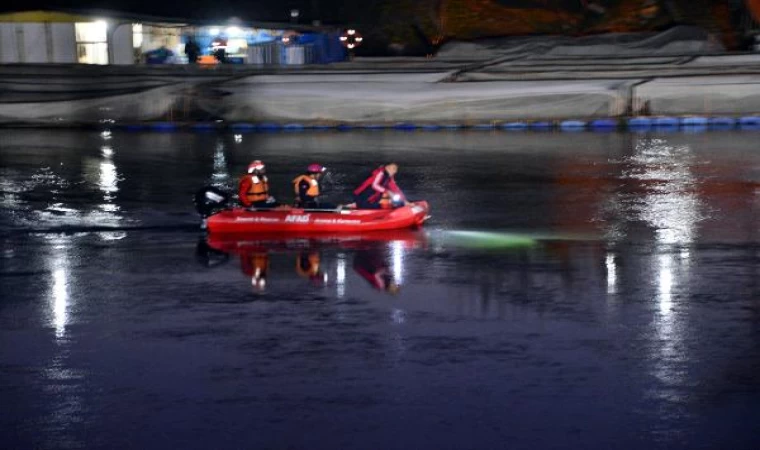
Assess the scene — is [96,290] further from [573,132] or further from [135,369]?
[573,132]

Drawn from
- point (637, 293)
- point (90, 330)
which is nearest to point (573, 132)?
point (637, 293)

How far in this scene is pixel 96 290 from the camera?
17891mm

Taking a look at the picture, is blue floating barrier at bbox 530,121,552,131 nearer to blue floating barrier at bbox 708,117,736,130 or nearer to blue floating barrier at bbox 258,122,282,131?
blue floating barrier at bbox 708,117,736,130

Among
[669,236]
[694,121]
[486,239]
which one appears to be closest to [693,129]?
[694,121]

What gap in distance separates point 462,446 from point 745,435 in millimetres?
2582

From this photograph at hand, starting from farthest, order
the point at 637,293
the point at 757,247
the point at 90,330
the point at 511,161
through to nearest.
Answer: the point at 511,161 < the point at 757,247 < the point at 637,293 < the point at 90,330

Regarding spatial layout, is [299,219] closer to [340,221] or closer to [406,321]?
[340,221]

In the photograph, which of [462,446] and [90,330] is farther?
[90,330]

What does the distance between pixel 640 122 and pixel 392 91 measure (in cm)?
802

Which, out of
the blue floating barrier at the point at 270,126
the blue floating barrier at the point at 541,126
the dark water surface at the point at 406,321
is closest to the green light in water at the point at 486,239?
the dark water surface at the point at 406,321

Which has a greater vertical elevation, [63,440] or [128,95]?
[128,95]

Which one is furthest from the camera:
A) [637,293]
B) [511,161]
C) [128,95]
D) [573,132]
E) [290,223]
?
[128,95]

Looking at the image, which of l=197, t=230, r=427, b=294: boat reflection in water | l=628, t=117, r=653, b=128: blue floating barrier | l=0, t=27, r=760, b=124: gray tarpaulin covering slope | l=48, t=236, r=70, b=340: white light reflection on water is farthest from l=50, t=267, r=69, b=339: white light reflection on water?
l=628, t=117, r=653, b=128: blue floating barrier

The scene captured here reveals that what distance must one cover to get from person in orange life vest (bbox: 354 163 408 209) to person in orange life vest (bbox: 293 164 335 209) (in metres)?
0.59
